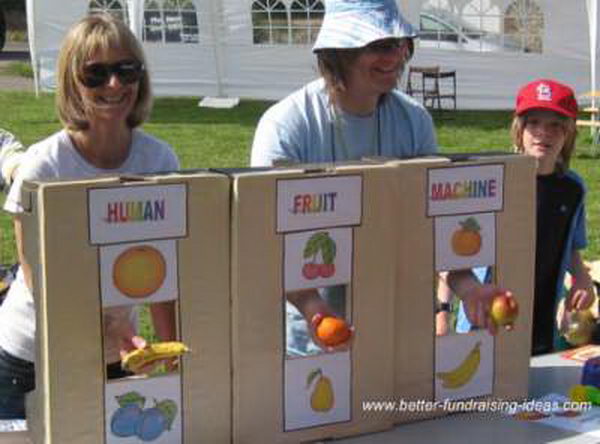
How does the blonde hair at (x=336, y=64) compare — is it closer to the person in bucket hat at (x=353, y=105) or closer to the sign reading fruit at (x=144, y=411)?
the person in bucket hat at (x=353, y=105)

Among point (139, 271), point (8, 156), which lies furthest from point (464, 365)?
point (8, 156)

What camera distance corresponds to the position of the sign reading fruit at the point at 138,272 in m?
1.40

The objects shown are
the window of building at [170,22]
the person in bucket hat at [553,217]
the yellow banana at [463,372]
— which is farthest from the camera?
the window of building at [170,22]

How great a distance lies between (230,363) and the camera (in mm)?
1509

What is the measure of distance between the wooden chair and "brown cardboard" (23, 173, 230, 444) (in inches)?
415

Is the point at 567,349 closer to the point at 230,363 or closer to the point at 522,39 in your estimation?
the point at 230,363

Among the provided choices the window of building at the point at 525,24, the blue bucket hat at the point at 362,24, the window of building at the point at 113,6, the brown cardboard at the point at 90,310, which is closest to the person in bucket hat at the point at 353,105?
the blue bucket hat at the point at 362,24

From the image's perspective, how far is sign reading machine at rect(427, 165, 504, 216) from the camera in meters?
1.65

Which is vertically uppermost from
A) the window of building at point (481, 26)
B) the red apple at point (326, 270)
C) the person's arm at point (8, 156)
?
the window of building at point (481, 26)

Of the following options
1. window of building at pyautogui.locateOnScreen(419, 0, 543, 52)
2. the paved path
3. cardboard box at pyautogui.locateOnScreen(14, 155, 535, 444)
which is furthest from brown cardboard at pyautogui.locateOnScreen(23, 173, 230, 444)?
the paved path

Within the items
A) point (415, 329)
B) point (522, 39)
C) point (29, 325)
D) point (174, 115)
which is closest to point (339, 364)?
point (415, 329)

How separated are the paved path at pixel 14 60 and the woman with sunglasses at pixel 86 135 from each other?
13359 mm

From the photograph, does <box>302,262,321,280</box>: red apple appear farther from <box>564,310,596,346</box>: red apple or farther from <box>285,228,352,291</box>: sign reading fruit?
<box>564,310,596,346</box>: red apple

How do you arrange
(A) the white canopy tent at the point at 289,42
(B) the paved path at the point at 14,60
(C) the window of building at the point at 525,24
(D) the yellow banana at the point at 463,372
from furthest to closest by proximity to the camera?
(B) the paved path at the point at 14,60
(C) the window of building at the point at 525,24
(A) the white canopy tent at the point at 289,42
(D) the yellow banana at the point at 463,372
